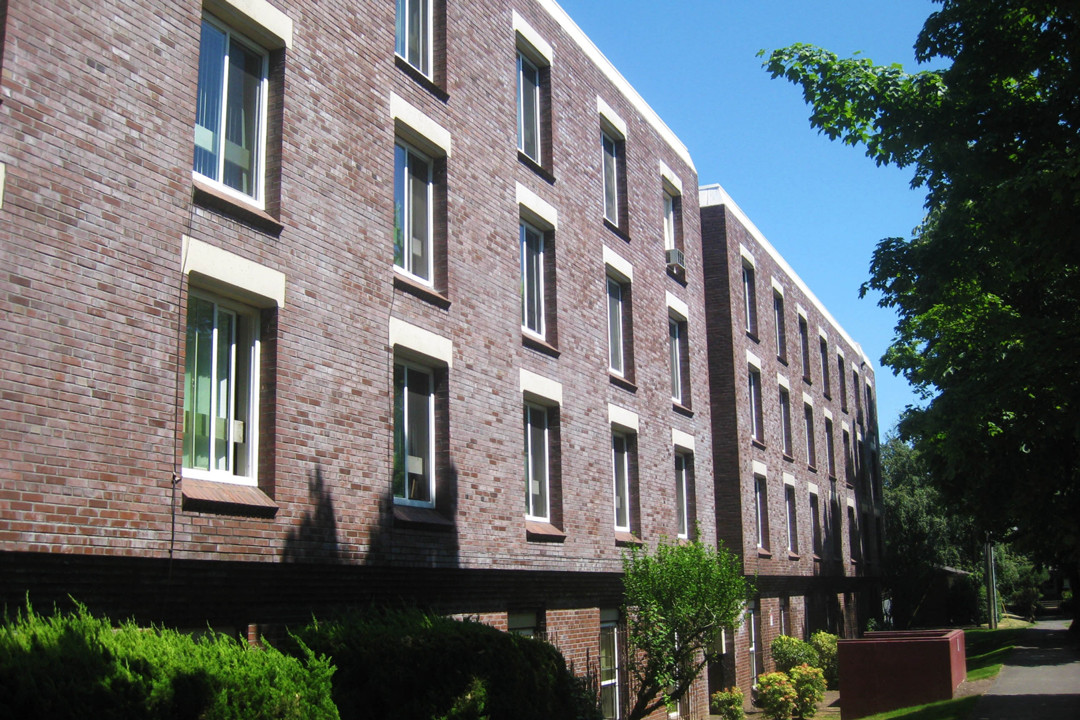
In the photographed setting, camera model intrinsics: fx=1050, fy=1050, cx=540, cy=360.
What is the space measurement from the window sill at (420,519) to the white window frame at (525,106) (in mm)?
6735

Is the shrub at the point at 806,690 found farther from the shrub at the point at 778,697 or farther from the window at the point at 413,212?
the window at the point at 413,212

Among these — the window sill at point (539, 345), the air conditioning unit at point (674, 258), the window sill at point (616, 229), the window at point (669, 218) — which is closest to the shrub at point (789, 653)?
the air conditioning unit at point (674, 258)

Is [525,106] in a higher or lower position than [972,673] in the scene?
higher

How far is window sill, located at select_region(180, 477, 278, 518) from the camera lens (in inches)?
378

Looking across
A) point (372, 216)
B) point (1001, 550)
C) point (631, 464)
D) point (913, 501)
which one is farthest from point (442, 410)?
point (1001, 550)

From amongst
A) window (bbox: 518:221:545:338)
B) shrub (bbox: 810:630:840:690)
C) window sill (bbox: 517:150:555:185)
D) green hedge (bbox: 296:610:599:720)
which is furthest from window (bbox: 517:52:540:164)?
shrub (bbox: 810:630:840:690)

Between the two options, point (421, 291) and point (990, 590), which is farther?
point (990, 590)

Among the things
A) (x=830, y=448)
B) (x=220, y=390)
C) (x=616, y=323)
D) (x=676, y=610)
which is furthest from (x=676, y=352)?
(x=830, y=448)

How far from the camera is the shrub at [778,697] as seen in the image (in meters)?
24.0

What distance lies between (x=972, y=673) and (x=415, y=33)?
72.6ft

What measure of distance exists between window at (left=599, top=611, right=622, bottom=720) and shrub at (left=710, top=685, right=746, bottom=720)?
5176 millimetres

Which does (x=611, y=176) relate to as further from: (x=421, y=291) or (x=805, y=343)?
(x=805, y=343)

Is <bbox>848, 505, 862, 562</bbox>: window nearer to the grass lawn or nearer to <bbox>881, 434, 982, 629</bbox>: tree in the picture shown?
<bbox>881, 434, 982, 629</bbox>: tree

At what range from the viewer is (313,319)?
37.9 feet
